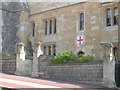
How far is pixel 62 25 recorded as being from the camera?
2270 cm

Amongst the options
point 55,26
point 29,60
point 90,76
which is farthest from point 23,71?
A: point 55,26

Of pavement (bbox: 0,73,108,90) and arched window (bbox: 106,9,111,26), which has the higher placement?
arched window (bbox: 106,9,111,26)

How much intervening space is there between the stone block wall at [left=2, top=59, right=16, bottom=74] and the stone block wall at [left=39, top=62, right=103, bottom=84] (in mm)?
2356

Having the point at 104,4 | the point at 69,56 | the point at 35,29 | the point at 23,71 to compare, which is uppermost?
the point at 104,4

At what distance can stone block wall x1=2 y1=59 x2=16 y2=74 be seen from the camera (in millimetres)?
16953

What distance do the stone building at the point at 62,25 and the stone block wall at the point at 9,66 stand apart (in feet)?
→ 1.80

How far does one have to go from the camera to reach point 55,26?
2381 centimetres

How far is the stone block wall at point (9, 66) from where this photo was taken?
16953 mm

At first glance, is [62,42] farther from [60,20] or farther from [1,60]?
[1,60]

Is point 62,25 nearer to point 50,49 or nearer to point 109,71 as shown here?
point 50,49

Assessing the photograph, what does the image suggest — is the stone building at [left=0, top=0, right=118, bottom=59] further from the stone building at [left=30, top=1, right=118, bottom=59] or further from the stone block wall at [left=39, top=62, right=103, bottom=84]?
the stone block wall at [left=39, top=62, right=103, bottom=84]

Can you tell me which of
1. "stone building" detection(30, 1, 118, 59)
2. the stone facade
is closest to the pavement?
"stone building" detection(30, 1, 118, 59)

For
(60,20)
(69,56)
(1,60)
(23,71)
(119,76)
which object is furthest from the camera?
(60,20)

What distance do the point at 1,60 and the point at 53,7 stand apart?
8.72 m
